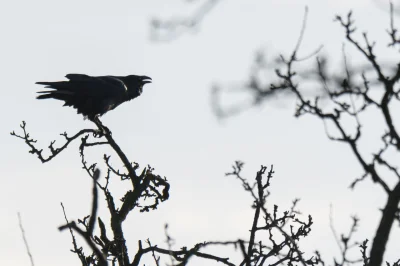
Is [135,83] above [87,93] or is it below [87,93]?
above

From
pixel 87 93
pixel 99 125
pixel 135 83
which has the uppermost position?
pixel 135 83

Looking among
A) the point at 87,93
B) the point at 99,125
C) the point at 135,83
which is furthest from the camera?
the point at 135,83

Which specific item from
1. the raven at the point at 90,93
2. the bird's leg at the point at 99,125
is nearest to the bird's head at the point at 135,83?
the raven at the point at 90,93

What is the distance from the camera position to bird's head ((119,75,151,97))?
14539mm

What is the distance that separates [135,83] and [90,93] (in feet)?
5.48

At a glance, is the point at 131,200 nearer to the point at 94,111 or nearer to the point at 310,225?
the point at 310,225

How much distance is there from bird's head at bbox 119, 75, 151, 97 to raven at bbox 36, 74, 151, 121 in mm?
241

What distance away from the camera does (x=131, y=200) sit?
9.82 metres

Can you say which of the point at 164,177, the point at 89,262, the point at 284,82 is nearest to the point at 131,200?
the point at 164,177

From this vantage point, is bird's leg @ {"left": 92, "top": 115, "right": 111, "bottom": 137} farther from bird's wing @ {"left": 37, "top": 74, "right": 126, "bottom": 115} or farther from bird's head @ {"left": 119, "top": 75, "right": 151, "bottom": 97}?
bird's head @ {"left": 119, "top": 75, "right": 151, "bottom": 97}

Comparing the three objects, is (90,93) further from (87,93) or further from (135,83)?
(135,83)

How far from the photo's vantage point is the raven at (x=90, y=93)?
12633mm

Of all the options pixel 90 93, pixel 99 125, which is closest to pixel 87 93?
pixel 90 93

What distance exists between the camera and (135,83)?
48.0 feet
